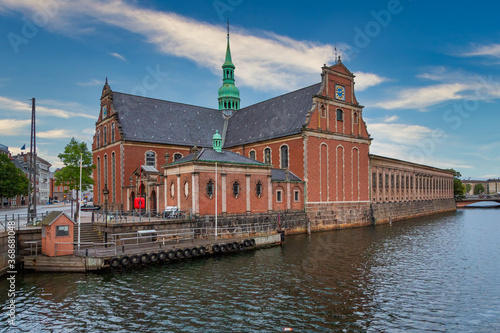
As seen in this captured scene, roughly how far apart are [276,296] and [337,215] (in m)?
36.1

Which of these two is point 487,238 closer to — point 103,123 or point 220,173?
point 220,173

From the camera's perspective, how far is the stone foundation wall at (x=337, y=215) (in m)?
51.3

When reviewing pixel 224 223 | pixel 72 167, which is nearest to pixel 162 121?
pixel 72 167

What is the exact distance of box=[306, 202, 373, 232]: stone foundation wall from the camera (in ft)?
168

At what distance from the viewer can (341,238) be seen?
43.9m

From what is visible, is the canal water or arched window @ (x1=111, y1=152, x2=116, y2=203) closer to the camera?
the canal water

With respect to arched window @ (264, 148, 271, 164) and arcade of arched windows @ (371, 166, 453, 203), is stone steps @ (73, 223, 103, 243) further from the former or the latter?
arcade of arched windows @ (371, 166, 453, 203)

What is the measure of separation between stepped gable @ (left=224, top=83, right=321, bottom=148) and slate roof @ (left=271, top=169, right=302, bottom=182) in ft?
20.1

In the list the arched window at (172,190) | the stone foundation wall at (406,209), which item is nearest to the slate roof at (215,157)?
the arched window at (172,190)

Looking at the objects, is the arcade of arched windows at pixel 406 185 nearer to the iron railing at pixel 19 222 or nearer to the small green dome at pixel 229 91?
the small green dome at pixel 229 91

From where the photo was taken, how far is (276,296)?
20484 millimetres

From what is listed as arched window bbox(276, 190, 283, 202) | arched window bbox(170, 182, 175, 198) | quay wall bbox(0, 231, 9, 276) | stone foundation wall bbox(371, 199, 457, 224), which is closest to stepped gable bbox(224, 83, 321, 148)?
arched window bbox(276, 190, 283, 202)

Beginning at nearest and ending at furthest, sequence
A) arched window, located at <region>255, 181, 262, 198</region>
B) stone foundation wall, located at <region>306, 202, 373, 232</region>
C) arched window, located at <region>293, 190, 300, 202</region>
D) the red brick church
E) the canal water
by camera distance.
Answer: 1. the canal water
2. the red brick church
3. arched window, located at <region>255, 181, 262, 198</region>
4. arched window, located at <region>293, 190, 300, 202</region>
5. stone foundation wall, located at <region>306, 202, 373, 232</region>

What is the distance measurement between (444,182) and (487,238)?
68.4 m
